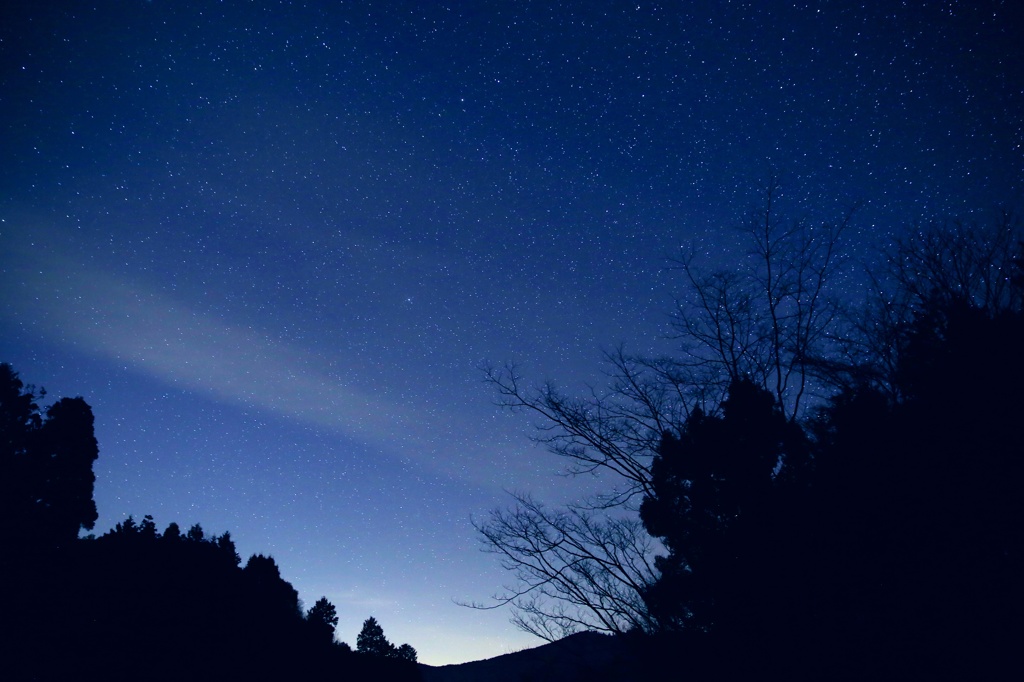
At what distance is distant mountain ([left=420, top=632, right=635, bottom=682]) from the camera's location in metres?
16.2

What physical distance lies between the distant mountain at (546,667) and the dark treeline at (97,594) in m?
6.05

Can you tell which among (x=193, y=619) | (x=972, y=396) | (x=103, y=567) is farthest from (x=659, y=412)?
(x=103, y=567)

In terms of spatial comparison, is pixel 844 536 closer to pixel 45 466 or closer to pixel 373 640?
pixel 45 466

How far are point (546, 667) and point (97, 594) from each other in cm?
1595

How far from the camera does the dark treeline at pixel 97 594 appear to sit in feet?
38.6

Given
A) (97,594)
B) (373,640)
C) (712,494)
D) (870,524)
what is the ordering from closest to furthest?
(870,524) → (712,494) → (97,594) → (373,640)

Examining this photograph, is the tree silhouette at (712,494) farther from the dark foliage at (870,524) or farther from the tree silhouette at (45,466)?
the tree silhouette at (45,466)

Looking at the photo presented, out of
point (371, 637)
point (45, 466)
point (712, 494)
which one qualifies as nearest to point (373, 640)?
point (371, 637)

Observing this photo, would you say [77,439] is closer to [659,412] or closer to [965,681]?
[659,412]

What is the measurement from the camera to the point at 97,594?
12875 mm

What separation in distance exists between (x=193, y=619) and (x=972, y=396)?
1917 cm

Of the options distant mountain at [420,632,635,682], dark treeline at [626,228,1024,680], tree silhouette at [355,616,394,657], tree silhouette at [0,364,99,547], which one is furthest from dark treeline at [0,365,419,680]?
tree silhouette at [355,616,394,657]

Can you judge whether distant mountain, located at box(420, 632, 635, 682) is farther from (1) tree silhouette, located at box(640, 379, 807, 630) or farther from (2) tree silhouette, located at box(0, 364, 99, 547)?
(2) tree silhouette, located at box(0, 364, 99, 547)

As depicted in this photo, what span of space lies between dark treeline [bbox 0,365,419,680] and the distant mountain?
6.05 meters
